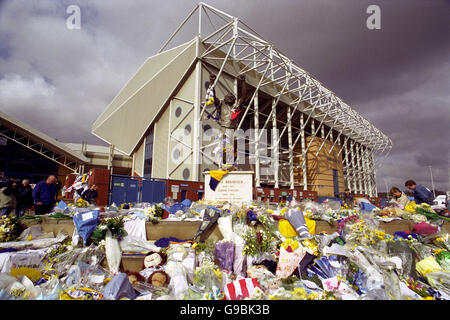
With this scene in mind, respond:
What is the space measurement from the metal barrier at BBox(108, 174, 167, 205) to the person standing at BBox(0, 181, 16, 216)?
274 cm

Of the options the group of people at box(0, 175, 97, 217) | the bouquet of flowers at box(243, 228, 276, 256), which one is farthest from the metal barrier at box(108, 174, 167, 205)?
the bouquet of flowers at box(243, 228, 276, 256)

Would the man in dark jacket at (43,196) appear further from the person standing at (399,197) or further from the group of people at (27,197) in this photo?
the person standing at (399,197)

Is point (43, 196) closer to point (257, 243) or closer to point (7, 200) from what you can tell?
point (7, 200)

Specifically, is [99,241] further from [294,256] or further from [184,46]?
[184,46]

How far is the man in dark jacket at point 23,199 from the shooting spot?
23.6ft

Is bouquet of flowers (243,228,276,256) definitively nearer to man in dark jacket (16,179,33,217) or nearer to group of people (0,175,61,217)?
group of people (0,175,61,217)

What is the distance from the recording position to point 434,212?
5.23 m

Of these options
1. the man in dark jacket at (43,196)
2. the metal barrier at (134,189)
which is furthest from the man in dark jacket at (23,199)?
the metal barrier at (134,189)

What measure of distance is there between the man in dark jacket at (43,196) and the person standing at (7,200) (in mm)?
1126

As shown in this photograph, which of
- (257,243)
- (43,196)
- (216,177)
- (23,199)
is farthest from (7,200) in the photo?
(257,243)

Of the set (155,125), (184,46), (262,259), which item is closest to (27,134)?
(155,125)

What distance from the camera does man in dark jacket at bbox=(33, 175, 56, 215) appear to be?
19.3 feet

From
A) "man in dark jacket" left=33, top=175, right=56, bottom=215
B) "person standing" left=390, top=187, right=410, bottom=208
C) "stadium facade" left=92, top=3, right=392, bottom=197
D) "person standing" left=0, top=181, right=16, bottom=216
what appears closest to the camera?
"man in dark jacket" left=33, top=175, right=56, bottom=215
